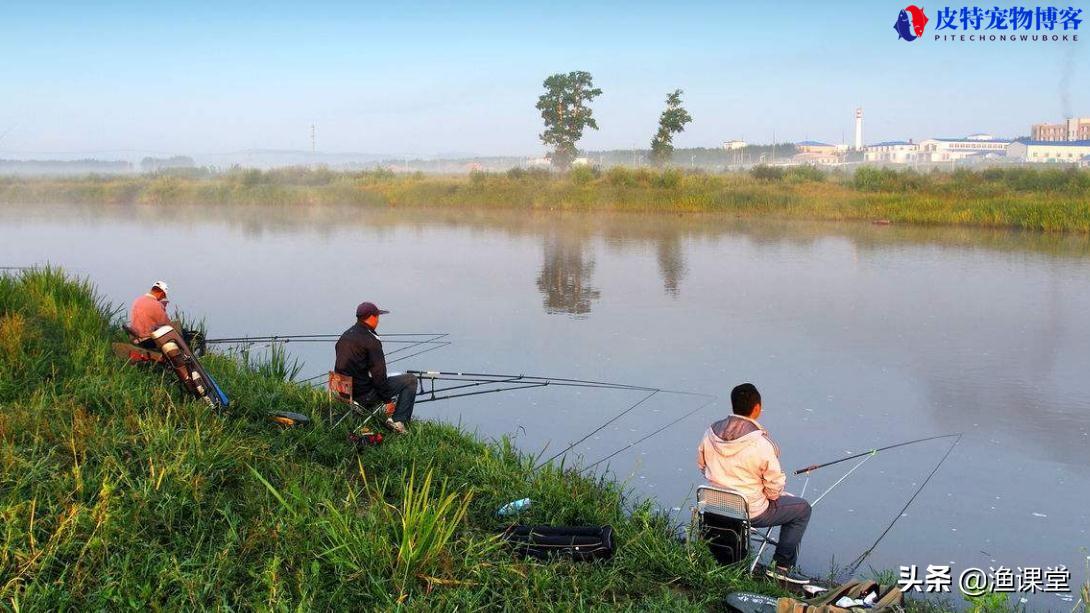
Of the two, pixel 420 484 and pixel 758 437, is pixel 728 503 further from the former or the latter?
pixel 420 484

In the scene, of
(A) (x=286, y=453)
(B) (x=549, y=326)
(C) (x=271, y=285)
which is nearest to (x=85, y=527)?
(A) (x=286, y=453)

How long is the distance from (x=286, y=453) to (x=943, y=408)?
17.0 feet

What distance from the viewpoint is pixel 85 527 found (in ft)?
12.0

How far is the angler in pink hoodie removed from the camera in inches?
168

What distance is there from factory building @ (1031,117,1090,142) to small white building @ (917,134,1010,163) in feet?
8.65

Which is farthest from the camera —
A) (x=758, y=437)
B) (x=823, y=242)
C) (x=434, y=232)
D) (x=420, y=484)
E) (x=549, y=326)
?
(x=434, y=232)

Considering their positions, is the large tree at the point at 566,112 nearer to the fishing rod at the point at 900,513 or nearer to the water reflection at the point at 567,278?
the water reflection at the point at 567,278

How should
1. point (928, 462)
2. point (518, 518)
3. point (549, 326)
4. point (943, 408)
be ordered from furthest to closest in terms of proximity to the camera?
point (549, 326) → point (943, 408) → point (928, 462) → point (518, 518)

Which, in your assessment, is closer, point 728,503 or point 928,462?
point 728,503

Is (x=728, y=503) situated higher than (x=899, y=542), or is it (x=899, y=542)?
(x=728, y=503)

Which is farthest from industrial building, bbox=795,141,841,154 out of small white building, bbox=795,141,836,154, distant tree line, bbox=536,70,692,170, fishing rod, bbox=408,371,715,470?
fishing rod, bbox=408,371,715,470

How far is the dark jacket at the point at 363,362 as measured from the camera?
622cm

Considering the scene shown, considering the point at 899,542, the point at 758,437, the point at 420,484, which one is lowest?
the point at 899,542

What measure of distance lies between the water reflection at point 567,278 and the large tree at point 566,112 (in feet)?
88.0
